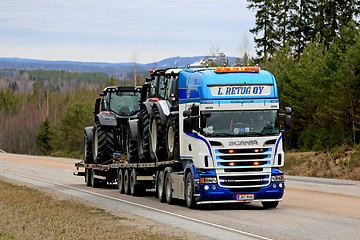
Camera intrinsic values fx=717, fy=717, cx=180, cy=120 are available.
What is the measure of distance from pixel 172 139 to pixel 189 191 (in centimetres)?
216

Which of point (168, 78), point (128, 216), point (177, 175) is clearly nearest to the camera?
point (128, 216)

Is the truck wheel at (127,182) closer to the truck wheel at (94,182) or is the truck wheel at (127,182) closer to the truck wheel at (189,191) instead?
the truck wheel at (94,182)

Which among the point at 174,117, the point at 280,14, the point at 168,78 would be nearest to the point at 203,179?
the point at 174,117

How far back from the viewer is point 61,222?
15648 millimetres

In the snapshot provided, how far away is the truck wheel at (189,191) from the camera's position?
18.6 metres

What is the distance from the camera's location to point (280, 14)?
77.4 m

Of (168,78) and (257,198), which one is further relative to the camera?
(168,78)

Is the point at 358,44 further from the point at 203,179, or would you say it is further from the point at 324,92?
the point at 203,179

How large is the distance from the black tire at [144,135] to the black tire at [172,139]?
1.85 meters

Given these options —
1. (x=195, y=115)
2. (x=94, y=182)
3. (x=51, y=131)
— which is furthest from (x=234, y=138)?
(x=51, y=131)

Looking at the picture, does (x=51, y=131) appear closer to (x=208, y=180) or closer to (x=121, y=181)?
(x=121, y=181)

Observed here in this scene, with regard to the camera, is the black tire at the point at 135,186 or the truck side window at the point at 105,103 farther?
the truck side window at the point at 105,103

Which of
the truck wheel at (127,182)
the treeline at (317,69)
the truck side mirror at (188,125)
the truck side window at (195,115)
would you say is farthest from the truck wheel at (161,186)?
the treeline at (317,69)

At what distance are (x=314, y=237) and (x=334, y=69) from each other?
121 feet
